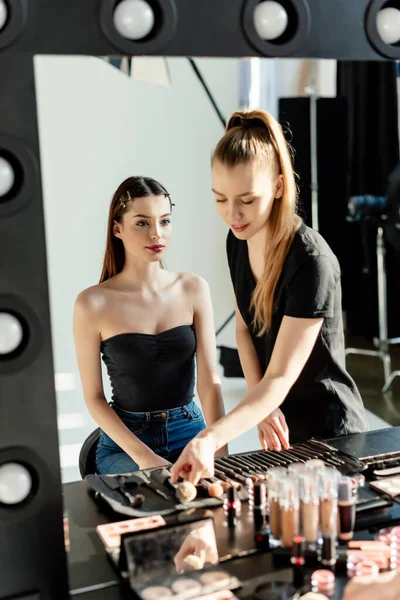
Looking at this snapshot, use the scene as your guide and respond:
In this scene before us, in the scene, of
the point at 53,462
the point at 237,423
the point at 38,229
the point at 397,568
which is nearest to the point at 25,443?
the point at 53,462

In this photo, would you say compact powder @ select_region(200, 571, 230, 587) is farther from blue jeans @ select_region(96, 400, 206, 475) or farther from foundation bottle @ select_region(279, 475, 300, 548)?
blue jeans @ select_region(96, 400, 206, 475)

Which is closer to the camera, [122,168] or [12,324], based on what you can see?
[12,324]

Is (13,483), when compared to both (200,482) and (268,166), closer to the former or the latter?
(200,482)

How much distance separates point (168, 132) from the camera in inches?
36.1

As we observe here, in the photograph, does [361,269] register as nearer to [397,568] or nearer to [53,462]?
[397,568]

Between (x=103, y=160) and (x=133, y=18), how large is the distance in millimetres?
188

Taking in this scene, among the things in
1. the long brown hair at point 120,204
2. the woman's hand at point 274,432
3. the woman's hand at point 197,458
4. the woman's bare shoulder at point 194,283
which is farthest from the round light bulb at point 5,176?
the woman's hand at point 274,432

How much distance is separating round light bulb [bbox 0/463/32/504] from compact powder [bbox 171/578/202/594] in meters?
0.20

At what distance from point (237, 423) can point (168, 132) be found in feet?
1.33

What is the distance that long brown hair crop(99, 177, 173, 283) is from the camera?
3.00 ft

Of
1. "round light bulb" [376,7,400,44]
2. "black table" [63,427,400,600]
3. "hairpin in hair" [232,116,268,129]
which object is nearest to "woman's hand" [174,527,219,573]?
"black table" [63,427,400,600]

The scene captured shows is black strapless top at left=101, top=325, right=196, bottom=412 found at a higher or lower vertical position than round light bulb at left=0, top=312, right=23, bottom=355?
lower

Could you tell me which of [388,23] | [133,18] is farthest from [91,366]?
[388,23]

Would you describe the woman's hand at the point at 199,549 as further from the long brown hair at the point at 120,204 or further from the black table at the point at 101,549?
the long brown hair at the point at 120,204
